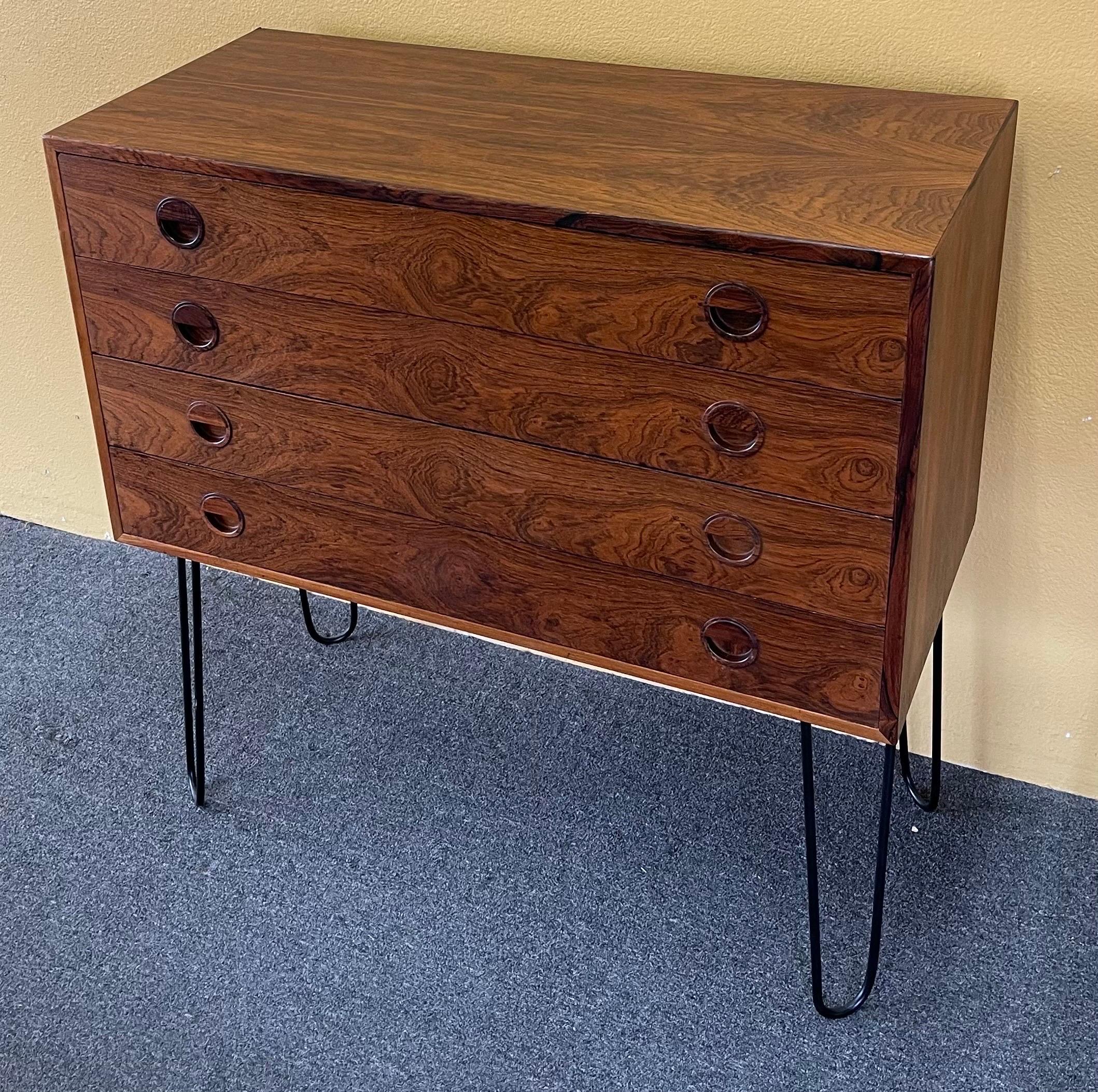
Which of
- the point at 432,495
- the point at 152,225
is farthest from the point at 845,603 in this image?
the point at 152,225

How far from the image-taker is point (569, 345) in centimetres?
119

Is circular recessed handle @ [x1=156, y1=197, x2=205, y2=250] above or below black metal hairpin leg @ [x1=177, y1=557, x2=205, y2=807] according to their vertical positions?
above

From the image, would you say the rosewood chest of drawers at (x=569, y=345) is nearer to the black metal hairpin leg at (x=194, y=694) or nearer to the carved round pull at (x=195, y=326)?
the carved round pull at (x=195, y=326)

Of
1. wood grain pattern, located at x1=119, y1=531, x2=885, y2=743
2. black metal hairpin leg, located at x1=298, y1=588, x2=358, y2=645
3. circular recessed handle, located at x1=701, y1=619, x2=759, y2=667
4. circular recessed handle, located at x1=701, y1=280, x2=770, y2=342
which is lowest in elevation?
black metal hairpin leg, located at x1=298, y1=588, x2=358, y2=645

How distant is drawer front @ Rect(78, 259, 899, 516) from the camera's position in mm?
1127

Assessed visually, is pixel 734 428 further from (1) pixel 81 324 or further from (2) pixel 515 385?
(1) pixel 81 324

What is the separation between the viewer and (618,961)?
4.96ft

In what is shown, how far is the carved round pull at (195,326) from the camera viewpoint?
1.33m

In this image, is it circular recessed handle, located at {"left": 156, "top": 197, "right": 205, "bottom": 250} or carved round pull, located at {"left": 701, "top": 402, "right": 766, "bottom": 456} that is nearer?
carved round pull, located at {"left": 701, "top": 402, "right": 766, "bottom": 456}

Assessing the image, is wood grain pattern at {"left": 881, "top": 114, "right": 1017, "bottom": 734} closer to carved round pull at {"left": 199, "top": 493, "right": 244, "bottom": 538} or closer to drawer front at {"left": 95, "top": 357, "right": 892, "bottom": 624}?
drawer front at {"left": 95, "top": 357, "right": 892, "bottom": 624}

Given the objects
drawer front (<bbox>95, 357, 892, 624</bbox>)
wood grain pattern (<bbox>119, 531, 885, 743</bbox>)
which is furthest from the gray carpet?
drawer front (<bbox>95, 357, 892, 624</bbox>)

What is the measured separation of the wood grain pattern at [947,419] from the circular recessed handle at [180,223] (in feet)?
2.10

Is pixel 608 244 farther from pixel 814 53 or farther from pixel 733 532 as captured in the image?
pixel 814 53

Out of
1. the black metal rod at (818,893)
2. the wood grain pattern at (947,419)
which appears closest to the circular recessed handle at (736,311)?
the wood grain pattern at (947,419)
